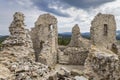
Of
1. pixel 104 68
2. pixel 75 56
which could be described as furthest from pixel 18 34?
pixel 75 56

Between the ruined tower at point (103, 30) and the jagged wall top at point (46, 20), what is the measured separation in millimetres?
4535

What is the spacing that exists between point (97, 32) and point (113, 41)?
2333 millimetres

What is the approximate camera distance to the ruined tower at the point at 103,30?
116ft

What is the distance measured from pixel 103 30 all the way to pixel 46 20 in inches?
265

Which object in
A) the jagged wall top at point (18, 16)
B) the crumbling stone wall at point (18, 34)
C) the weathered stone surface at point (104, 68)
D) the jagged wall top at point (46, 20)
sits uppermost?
the jagged wall top at point (46, 20)

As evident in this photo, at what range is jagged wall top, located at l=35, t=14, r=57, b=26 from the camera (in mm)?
35866

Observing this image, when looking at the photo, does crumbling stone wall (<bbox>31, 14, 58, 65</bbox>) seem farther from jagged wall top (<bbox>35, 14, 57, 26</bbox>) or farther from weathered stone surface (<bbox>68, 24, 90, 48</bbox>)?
weathered stone surface (<bbox>68, 24, 90, 48</bbox>)

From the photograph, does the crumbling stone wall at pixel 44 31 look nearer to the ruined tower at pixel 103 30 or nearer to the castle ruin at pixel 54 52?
the castle ruin at pixel 54 52

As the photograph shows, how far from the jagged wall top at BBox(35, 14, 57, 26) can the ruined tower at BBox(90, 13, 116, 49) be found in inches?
179

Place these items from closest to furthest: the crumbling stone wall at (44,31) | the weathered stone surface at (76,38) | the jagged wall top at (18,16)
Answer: the jagged wall top at (18,16) < the crumbling stone wall at (44,31) < the weathered stone surface at (76,38)

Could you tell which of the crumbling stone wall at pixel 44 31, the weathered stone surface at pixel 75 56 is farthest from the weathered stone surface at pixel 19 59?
the weathered stone surface at pixel 75 56

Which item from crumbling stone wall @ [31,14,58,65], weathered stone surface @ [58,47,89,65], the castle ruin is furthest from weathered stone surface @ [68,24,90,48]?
crumbling stone wall @ [31,14,58,65]

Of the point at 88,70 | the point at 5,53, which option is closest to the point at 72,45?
the point at 88,70

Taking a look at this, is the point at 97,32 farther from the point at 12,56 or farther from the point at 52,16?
the point at 12,56
